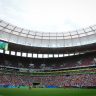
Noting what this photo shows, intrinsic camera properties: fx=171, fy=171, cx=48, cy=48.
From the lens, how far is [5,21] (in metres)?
44.8

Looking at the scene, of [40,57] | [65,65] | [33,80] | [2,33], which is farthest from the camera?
[40,57]

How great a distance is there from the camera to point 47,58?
61.8 meters

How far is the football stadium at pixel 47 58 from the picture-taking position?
4575 centimetres

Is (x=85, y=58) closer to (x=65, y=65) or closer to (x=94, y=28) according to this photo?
(x=65, y=65)

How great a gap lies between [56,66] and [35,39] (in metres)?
11.8

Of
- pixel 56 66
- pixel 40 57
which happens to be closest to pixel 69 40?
pixel 56 66

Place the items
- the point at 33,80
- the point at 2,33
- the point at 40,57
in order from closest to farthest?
the point at 2,33
the point at 33,80
the point at 40,57

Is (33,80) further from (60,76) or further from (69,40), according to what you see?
(69,40)

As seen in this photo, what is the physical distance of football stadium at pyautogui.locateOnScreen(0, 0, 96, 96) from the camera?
45750mm

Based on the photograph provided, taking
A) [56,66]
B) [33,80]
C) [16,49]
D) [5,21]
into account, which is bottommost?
[33,80]

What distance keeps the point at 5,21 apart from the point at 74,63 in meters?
24.6

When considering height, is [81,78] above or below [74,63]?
below

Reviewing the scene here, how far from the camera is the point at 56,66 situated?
5744cm

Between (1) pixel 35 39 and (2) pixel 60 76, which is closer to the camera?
(2) pixel 60 76
